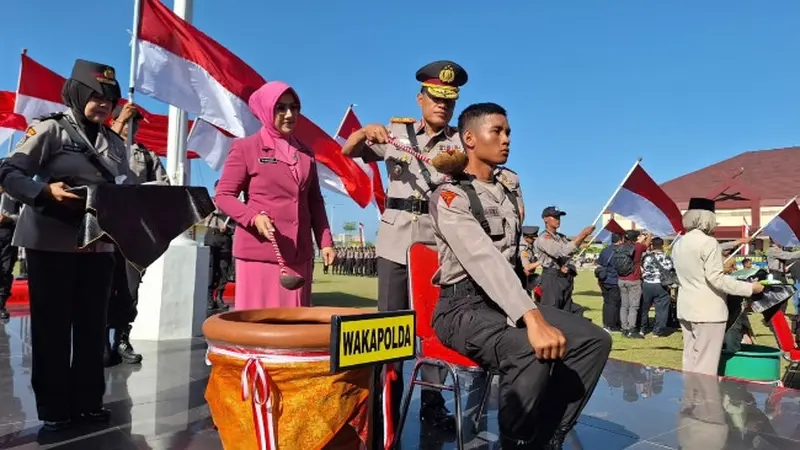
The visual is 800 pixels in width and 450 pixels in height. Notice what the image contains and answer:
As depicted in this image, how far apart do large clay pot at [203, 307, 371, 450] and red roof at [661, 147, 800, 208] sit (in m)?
41.4

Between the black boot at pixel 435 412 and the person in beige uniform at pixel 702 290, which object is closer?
the black boot at pixel 435 412

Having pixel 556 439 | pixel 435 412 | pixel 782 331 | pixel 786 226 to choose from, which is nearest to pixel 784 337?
pixel 782 331

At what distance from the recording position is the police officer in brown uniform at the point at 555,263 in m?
8.72

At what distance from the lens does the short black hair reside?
2.56 m

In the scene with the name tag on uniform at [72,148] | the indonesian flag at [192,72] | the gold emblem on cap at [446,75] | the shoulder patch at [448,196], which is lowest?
the shoulder patch at [448,196]

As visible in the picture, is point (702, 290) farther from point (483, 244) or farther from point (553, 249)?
point (553, 249)

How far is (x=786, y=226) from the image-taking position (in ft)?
35.6

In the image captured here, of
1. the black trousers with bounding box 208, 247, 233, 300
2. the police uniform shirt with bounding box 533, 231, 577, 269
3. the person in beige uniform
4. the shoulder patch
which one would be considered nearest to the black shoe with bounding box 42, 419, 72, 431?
the shoulder patch

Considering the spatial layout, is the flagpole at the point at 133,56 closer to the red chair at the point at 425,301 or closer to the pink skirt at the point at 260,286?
the pink skirt at the point at 260,286

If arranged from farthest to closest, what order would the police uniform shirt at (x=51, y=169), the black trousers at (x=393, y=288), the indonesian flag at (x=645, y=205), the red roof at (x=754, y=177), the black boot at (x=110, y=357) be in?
1. the red roof at (x=754, y=177)
2. the indonesian flag at (x=645, y=205)
3. the black boot at (x=110, y=357)
4. the black trousers at (x=393, y=288)
5. the police uniform shirt at (x=51, y=169)

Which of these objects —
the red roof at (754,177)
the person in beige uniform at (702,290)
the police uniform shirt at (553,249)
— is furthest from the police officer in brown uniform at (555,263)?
the red roof at (754,177)

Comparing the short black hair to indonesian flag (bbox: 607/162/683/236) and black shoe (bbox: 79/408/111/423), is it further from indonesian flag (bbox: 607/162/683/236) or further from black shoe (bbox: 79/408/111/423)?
indonesian flag (bbox: 607/162/683/236)

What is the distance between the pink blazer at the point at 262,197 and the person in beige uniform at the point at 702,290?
350 centimetres

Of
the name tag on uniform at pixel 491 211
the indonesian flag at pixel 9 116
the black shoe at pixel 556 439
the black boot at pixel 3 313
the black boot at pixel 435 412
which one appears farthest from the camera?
the indonesian flag at pixel 9 116
